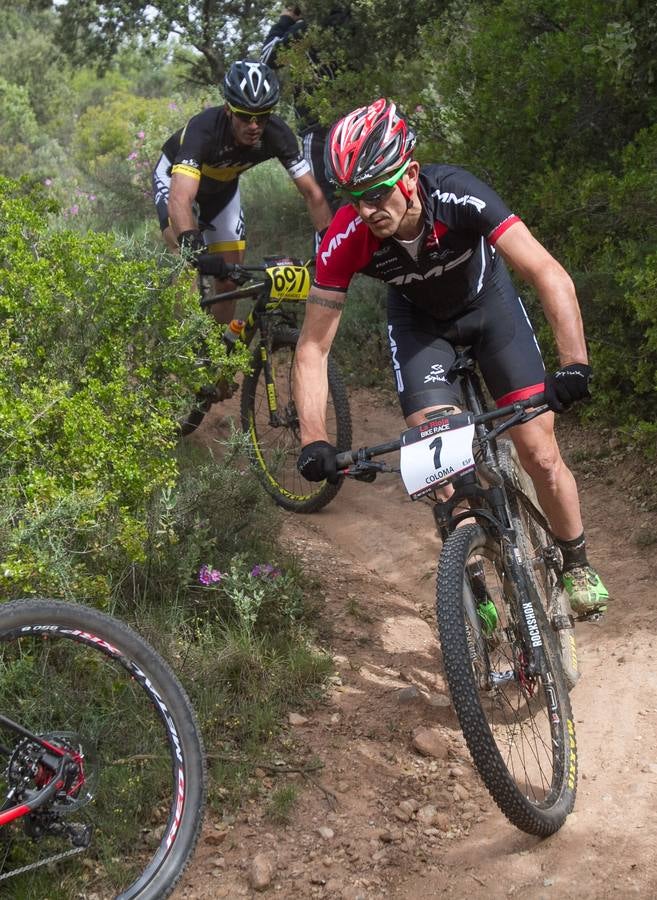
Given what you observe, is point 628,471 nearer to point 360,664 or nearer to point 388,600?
point 388,600

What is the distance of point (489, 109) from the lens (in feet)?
23.4

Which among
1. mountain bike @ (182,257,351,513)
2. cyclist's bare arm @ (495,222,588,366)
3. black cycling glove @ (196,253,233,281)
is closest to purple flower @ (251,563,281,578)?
mountain bike @ (182,257,351,513)

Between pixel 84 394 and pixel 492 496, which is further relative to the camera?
pixel 84 394

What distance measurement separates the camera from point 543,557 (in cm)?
412

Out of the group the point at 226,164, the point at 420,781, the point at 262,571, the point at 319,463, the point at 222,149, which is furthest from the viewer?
the point at 226,164

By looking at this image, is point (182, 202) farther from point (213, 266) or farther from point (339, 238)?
point (339, 238)

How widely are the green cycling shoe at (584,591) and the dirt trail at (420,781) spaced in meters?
0.34

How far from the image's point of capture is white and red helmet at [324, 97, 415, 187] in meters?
3.54

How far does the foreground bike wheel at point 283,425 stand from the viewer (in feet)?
20.2

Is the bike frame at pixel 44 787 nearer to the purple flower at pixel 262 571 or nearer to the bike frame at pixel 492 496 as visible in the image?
the bike frame at pixel 492 496

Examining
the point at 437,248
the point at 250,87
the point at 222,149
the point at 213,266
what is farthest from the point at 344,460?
the point at 222,149

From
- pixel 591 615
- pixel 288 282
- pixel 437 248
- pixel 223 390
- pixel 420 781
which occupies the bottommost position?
pixel 420 781

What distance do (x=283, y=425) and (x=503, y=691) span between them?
3.18 metres

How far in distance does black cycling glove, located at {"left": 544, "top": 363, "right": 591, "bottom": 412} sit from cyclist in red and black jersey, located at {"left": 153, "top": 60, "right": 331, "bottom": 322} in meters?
3.02
